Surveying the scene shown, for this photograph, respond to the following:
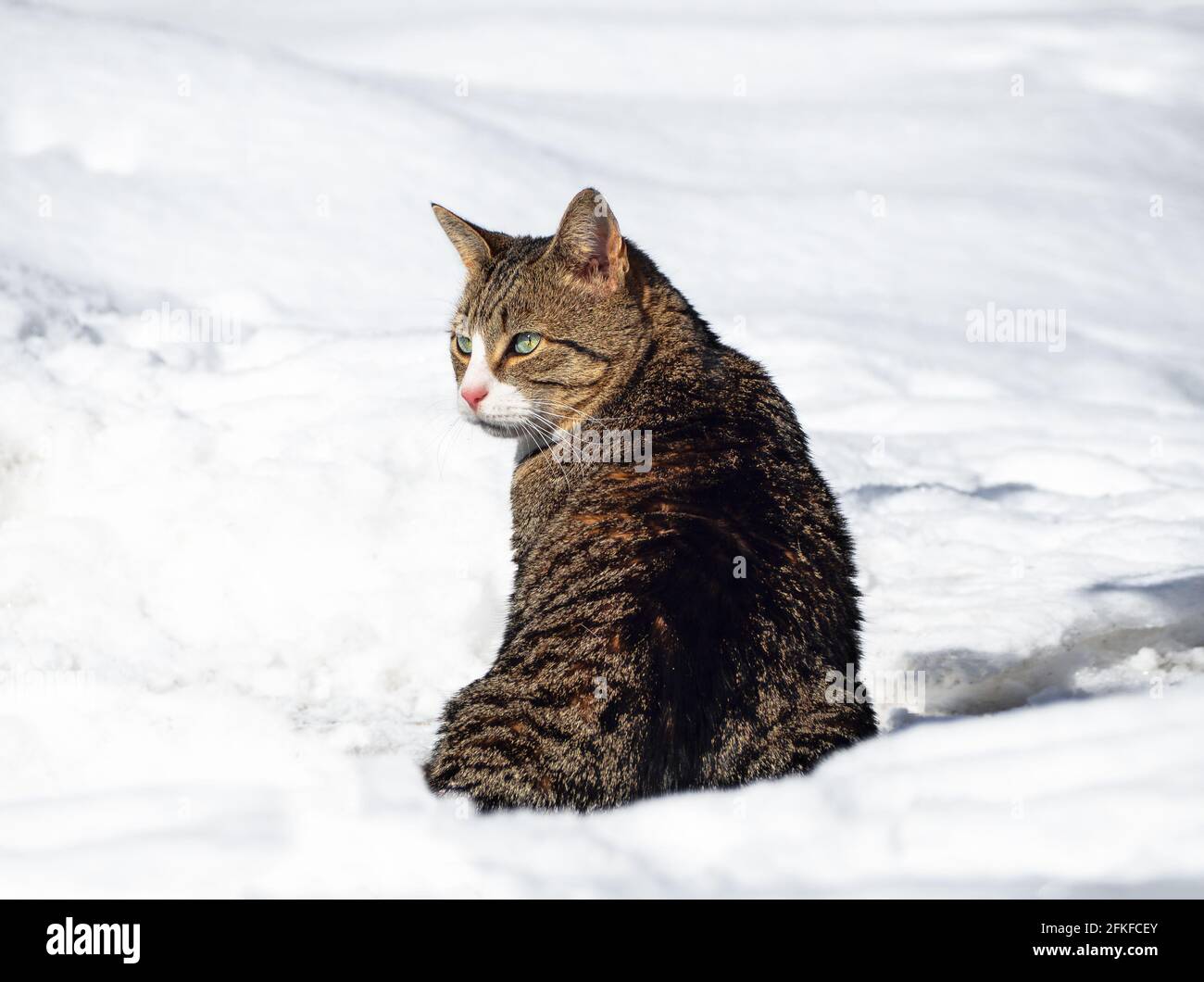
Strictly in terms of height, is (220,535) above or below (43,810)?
above

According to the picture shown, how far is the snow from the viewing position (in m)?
2.62

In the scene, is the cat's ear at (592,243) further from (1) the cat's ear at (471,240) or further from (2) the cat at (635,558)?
(1) the cat's ear at (471,240)

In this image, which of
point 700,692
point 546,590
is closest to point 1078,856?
point 700,692

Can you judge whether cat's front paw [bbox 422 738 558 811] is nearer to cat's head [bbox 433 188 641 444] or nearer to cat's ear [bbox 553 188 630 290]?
cat's head [bbox 433 188 641 444]

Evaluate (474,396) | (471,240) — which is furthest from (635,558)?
(471,240)

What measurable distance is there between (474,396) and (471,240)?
68cm

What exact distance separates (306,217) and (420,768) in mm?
6242

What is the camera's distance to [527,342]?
3.78 metres

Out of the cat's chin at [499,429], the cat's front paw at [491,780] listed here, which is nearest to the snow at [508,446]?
the cat's front paw at [491,780]

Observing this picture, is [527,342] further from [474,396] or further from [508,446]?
[508,446]

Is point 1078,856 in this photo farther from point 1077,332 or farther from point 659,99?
point 659,99

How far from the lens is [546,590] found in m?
3.09

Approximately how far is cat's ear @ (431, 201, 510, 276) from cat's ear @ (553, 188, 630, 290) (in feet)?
1.30

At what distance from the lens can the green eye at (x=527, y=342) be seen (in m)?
3.77
